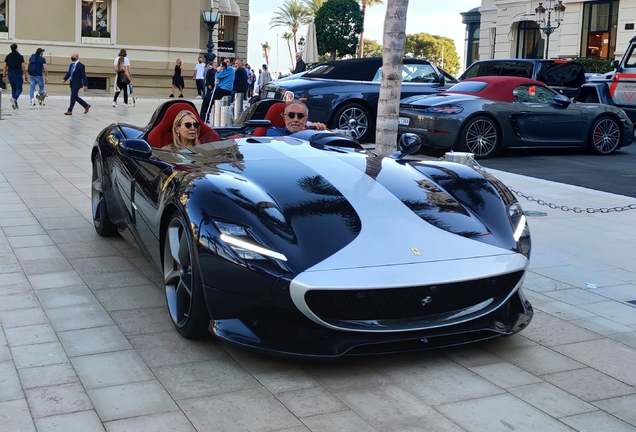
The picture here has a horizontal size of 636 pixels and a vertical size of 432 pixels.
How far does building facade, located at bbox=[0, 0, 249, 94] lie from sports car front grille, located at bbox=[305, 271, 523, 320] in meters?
32.5

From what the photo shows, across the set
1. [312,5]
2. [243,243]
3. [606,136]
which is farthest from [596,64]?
[312,5]

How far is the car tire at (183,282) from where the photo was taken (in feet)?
14.6

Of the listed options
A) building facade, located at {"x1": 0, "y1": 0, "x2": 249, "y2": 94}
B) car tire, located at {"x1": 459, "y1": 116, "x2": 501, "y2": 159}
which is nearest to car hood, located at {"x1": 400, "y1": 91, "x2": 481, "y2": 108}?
car tire, located at {"x1": 459, "y1": 116, "x2": 501, "y2": 159}

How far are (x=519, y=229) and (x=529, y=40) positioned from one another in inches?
1553

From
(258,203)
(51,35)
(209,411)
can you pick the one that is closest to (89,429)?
(209,411)

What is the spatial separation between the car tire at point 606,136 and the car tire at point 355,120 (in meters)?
3.92

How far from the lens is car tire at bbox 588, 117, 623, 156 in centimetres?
1490

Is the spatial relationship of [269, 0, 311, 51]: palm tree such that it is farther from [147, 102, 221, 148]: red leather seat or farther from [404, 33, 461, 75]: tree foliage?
[147, 102, 221, 148]: red leather seat

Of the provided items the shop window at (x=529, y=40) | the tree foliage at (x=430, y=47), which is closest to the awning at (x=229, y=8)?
the shop window at (x=529, y=40)

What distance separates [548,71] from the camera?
19484mm

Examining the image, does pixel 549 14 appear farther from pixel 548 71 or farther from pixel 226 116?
pixel 226 116

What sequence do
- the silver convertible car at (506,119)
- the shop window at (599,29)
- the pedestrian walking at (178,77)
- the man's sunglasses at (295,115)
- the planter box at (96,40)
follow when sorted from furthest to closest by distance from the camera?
the shop window at (599,29) < the planter box at (96,40) < the pedestrian walking at (178,77) < the silver convertible car at (506,119) < the man's sunglasses at (295,115)

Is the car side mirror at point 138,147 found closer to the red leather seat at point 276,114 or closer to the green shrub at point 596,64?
the red leather seat at point 276,114

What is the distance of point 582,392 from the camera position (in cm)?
405
